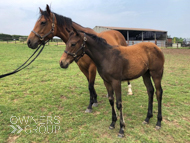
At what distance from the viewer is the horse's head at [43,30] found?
317 cm

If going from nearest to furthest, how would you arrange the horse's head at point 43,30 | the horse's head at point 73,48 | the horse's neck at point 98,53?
the horse's head at point 73,48 → the horse's neck at point 98,53 → the horse's head at point 43,30

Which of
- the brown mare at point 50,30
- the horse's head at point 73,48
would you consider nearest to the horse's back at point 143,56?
the horse's head at point 73,48

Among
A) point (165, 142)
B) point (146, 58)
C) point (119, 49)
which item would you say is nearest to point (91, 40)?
point (119, 49)

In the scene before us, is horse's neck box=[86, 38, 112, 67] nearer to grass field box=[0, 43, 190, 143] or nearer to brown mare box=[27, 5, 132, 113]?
brown mare box=[27, 5, 132, 113]

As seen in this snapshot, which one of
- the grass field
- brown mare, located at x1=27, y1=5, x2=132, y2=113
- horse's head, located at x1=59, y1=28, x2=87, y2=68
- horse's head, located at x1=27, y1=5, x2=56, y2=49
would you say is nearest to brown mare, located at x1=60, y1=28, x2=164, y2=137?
horse's head, located at x1=59, y1=28, x2=87, y2=68

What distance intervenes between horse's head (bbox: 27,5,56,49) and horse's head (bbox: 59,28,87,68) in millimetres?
1162

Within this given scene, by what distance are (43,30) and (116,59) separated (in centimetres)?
197

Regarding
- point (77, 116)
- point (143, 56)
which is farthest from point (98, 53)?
point (77, 116)

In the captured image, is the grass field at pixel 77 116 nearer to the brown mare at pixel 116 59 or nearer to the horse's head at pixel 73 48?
the brown mare at pixel 116 59

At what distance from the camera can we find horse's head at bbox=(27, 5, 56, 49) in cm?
317

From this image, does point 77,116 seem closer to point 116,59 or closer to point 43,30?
point 116,59

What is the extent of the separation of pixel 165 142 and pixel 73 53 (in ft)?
7.66

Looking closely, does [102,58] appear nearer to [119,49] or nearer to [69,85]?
[119,49]

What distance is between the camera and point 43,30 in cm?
327
